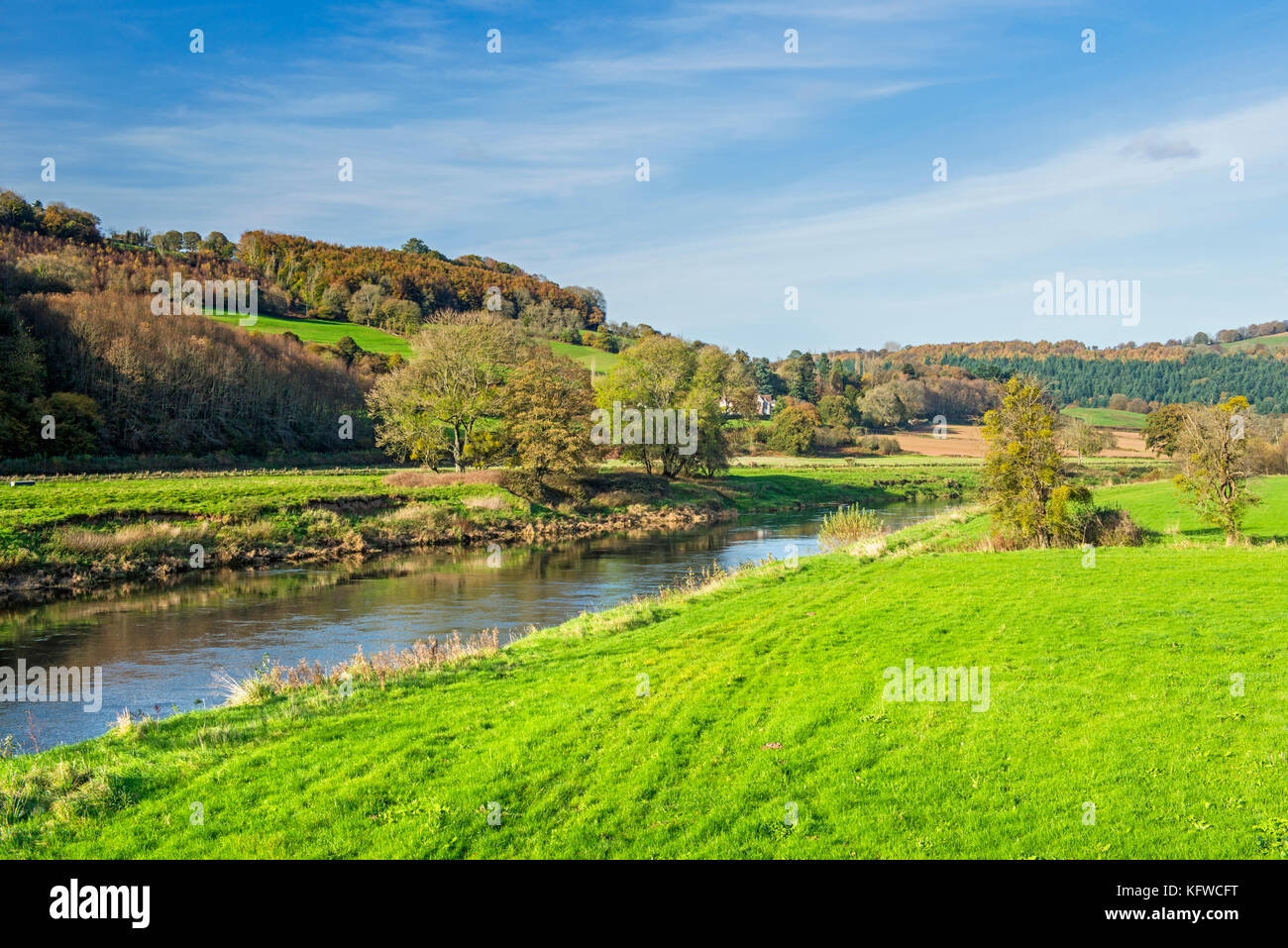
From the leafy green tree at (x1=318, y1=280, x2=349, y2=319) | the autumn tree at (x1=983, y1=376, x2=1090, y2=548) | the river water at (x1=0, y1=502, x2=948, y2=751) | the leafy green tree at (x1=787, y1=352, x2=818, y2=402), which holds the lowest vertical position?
the river water at (x1=0, y1=502, x2=948, y2=751)

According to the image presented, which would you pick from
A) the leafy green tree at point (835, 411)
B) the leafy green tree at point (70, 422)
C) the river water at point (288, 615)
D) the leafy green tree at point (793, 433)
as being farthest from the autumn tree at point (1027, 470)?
the leafy green tree at point (835, 411)

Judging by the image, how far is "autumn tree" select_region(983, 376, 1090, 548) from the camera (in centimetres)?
2697

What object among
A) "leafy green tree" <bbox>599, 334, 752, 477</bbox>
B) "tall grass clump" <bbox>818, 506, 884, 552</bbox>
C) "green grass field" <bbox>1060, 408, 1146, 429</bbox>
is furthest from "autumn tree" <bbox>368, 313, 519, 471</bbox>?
"green grass field" <bbox>1060, 408, 1146, 429</bbox>

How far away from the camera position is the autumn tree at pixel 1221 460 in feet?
88.3

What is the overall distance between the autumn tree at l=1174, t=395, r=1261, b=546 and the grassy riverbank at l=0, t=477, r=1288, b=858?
534 inches

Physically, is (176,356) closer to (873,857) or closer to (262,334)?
(262,334)

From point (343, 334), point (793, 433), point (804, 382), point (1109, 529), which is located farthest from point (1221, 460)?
point (804, 382)

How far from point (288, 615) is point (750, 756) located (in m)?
18.8

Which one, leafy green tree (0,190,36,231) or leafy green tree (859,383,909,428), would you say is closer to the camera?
leafy green tree (0,190,36,231)

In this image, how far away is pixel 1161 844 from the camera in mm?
6754

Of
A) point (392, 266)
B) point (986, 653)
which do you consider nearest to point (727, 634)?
point (986, 653)

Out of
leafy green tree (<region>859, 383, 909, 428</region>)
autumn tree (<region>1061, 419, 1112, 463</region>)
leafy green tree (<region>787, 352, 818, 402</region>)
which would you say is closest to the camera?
autumn tree (<region>1061, 419, 1112, 463</region>)

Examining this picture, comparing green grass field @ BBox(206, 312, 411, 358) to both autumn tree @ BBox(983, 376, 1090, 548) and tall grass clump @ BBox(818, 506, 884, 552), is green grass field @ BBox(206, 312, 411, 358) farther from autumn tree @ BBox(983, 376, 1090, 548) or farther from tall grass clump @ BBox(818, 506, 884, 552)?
autumn tree @ BBox(983, 376, 1090, 548)
